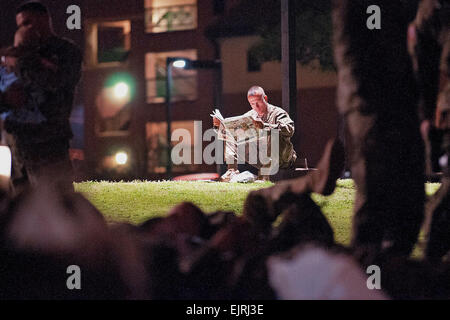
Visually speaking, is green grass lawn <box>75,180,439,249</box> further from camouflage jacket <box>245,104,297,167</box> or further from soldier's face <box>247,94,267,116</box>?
soldier's face <box>247,94,267,116</box>

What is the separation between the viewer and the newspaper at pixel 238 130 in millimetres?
7498

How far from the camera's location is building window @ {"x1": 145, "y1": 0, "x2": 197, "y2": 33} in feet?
79.9

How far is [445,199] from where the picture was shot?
2109mm

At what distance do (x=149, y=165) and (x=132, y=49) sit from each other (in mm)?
5114

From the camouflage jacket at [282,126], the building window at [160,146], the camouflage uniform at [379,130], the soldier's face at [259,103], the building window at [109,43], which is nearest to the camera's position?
the camouflage uniform at [379,130]

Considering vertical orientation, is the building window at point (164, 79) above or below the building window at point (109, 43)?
below

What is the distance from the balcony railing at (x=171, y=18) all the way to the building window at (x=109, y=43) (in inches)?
60.8

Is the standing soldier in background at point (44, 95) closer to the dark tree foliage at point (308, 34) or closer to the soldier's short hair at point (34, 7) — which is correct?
the soldier's short hair at point (34, 7)

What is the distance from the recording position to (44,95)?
2.79 metres

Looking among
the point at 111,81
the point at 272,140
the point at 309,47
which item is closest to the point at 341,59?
the point at 272,140
